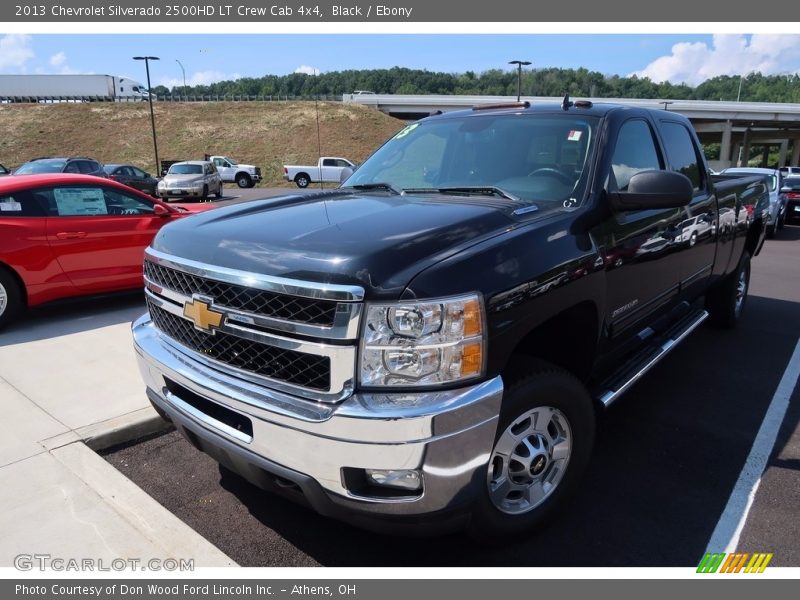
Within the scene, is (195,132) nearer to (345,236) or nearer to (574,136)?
(574,136)

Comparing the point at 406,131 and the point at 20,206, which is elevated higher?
the point at 406,131

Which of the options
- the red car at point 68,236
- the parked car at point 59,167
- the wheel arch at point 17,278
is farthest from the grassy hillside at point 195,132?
the wheel arch at point 17,278

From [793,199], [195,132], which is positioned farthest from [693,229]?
[195,132]

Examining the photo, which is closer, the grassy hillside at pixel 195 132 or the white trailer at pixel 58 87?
the grassy hillside at pixel 195 132

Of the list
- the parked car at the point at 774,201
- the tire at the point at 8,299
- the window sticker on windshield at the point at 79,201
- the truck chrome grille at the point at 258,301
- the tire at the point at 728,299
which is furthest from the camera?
the parked car at the point at 774,201

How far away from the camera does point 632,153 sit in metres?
3.70

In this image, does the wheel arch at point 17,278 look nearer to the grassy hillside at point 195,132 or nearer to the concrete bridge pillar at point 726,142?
the grassy hillside at point 195,132

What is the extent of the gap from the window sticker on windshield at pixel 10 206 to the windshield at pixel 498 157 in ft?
13.3

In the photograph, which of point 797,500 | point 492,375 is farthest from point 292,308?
point 797,500

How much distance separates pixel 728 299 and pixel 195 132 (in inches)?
2242

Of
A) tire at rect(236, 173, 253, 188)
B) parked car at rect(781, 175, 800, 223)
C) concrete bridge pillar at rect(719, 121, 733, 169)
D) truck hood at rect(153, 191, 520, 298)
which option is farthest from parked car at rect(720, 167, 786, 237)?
concrete bridge pillar at rect(719, 121, 733, 169)

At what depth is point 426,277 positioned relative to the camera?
2.14 m

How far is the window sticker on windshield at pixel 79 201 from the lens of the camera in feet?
20.7

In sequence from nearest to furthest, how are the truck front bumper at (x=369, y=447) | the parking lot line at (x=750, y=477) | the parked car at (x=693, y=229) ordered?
the truck front bumper at (x=369, y=447) < the parking lot line at (x=750, y=477) < the parked car at (x=693, y=229)
